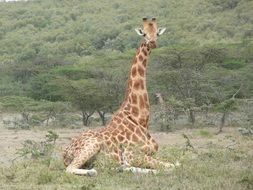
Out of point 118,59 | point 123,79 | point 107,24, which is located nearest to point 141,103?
point 123,79

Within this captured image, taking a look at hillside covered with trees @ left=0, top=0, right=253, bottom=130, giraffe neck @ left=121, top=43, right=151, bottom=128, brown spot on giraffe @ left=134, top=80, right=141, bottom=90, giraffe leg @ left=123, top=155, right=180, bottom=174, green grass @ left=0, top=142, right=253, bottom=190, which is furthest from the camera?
hillside covered with trees @ left=0, top=0, right=253, bottom=130

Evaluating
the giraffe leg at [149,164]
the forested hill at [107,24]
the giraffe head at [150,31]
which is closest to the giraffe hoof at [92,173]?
the giraffe leg at [149,164]

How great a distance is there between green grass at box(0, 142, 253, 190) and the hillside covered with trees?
1239 cm

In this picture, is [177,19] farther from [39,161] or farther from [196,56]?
[39,161]

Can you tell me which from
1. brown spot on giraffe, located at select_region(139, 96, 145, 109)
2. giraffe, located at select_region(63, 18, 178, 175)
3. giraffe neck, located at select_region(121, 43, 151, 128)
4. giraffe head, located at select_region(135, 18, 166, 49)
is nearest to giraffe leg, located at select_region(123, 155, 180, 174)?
giraffe, located at select_region(63, 18, 178, 175)

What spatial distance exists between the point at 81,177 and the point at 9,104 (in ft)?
70.5

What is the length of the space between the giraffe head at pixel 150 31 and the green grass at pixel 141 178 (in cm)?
130

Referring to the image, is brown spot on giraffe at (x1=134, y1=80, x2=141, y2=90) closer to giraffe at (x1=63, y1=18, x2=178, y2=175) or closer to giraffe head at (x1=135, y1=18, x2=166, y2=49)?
giraffe at (x1=63, y1=18, x2=178, y2=175)

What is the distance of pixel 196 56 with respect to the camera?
26.6m

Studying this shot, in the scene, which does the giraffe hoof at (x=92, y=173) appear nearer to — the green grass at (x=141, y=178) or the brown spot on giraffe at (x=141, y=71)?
the green grass at (x=141, y=178)

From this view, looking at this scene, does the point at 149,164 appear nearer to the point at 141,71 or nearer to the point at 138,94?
the point at 138,94

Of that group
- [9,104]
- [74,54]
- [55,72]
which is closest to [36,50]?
[74,54]

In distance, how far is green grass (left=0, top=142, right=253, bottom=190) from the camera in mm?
5621

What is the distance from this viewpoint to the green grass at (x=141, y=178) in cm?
562
